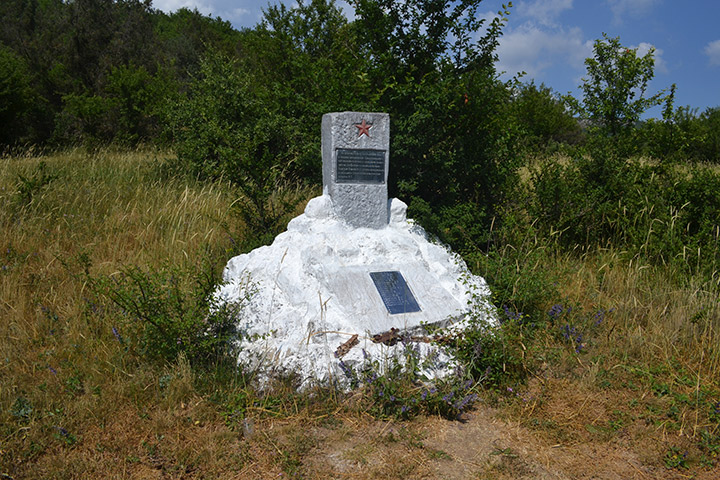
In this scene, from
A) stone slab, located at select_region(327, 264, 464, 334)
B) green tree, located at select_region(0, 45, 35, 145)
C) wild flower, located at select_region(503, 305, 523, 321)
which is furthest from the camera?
green tree, located at select_region(0, 45, 35, 145)

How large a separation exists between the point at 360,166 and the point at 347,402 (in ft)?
7.15

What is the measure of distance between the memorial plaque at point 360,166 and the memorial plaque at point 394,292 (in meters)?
0.96

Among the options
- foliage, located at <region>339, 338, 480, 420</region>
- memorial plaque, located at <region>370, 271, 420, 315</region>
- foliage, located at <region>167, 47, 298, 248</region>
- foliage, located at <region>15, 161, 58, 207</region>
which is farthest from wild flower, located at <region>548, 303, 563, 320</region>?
foliage, located at <region>15, 161, 58, 207</region>

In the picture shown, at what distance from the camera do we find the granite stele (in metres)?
3.75

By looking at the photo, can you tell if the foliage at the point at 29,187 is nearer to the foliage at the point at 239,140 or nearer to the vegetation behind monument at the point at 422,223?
the vegetation behind monument at the point at 422,223

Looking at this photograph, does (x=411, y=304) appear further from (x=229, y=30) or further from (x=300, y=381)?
(x=229, y=30)

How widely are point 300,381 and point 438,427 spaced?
3.43 ft

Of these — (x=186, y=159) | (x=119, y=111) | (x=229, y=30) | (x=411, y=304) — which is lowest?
(x=411, y=304)

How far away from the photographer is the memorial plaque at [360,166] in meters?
4.60

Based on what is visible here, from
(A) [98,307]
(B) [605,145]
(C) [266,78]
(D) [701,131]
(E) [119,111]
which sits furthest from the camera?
(D) [701,131]

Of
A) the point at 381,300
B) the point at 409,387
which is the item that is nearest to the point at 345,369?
the point at 409,387

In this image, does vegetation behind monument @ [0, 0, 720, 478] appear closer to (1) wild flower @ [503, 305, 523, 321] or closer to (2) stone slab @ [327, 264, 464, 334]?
(1) wild flower @ [503, 305, 523, 321]

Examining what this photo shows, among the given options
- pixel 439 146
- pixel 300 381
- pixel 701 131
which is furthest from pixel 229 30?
pixel 300 381

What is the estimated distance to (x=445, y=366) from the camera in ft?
12.4
